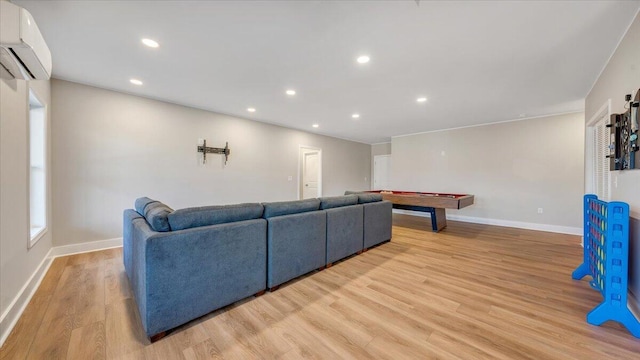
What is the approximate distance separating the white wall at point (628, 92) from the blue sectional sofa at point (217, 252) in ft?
8.28

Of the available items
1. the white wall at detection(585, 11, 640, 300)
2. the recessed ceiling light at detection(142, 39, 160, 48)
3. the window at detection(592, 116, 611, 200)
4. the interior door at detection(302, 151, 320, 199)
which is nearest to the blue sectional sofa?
the recessed ceiling light at detection(142, 39, 160, 48)

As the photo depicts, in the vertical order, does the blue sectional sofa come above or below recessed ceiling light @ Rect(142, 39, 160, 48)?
below

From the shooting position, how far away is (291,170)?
623 centimetres

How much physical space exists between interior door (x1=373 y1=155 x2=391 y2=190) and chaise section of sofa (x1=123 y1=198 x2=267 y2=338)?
6806 millimetres

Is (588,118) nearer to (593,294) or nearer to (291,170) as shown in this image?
(593,294)

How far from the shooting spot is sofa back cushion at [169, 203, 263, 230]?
1.77 m

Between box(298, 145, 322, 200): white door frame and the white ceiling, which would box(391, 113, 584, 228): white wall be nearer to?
the white ceiling

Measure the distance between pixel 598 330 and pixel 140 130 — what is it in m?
5.76

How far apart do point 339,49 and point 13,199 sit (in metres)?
3.15

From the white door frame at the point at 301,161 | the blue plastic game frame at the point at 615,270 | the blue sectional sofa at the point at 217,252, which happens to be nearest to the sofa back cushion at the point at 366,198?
the blue sectional sofa at the point at 217,252

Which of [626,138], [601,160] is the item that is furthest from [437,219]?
[626,138]

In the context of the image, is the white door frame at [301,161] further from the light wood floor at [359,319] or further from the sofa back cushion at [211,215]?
the sofa back cushion at [211,215]

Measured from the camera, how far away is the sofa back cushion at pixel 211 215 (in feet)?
5.82

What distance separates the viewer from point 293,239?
2.41 m
